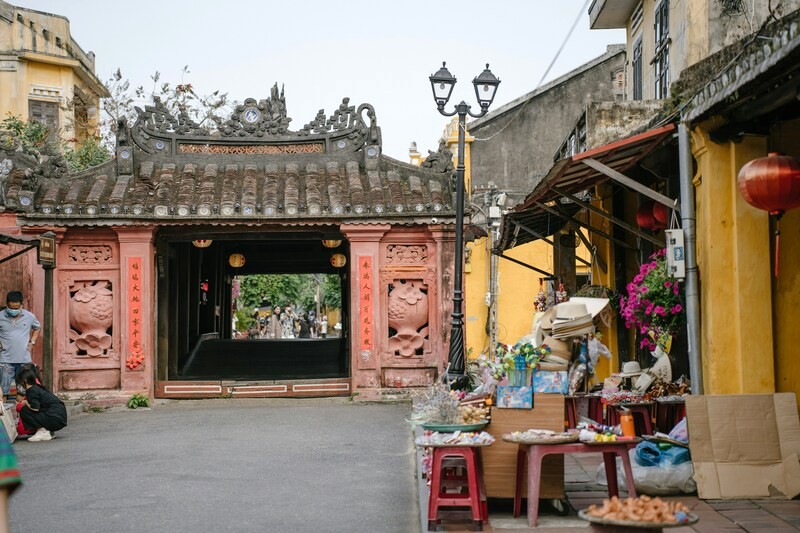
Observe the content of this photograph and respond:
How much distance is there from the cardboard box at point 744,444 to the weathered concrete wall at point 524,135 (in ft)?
72.7

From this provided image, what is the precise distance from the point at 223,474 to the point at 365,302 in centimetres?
741

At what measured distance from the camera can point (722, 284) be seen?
859 centimetres

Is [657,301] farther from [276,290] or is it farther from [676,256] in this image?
[276,290]

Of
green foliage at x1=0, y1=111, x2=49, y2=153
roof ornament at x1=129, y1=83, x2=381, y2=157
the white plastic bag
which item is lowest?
the white plastic bag

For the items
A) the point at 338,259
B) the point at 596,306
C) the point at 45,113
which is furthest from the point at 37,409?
the point at 45,113

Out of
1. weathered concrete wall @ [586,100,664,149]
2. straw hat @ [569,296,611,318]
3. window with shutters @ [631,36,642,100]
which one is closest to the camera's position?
straw hat @ [569,296,611,318]

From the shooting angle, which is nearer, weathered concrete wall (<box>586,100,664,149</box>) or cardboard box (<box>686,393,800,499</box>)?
cardboard box (<box>686,393,800,499</box>)

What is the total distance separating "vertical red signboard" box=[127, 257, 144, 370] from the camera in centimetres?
1722

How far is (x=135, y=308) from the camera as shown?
17.2 meters

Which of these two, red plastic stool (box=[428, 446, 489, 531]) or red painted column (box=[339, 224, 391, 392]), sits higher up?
red painted column (box=[339, 224, 391, 392])

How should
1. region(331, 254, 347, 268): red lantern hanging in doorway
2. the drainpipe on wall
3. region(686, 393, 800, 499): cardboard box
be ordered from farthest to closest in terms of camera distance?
region(331, 254, 347, 268): red lantern hanging in doorway < the drainpipe on wall < region(686, 393, 800, 499): cardboard box

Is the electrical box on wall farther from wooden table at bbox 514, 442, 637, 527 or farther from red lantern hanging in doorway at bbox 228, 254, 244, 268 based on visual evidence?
red lantern hanging in doorway at bbox 228, 254, 244, 268

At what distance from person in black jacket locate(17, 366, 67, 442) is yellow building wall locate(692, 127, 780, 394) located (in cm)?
883

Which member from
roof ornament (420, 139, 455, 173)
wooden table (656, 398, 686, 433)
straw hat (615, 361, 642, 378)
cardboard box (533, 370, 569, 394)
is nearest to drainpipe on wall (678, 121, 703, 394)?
wooden table (656, 398, 686, 433)
